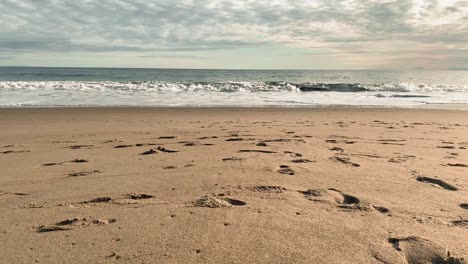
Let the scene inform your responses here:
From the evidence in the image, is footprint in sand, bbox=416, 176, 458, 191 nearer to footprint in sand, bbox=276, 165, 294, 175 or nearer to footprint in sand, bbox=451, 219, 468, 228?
footprint in sand, bbox=451, 219, 468, 228

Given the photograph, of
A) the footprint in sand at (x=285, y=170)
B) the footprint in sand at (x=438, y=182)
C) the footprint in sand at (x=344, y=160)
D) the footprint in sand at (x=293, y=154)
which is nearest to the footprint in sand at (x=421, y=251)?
the footprint in sand at (x=438, y=182)

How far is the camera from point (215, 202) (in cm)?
349

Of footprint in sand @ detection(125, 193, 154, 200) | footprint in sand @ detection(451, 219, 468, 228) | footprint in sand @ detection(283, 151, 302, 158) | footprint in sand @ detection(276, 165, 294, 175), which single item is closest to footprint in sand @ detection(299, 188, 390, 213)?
footprint in sand @ detection(451, 219, 468, 228)

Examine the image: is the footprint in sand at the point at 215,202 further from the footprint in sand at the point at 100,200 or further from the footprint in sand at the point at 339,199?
the footprint in sand at the point at 100,200

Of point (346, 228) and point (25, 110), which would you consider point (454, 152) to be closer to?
point (346, 228)

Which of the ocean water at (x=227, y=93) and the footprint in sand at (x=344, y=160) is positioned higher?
the footprint in sand at (x=344, y=160)

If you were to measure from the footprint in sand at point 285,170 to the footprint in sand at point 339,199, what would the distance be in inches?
28.7

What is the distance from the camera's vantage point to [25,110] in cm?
1356

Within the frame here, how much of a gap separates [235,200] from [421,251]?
158 cm

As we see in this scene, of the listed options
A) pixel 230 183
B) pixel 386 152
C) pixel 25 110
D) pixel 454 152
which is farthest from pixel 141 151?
pixel 25 110

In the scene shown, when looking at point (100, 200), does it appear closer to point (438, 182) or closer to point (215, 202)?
point (215, 202)

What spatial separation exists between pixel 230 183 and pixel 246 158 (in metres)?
1.26

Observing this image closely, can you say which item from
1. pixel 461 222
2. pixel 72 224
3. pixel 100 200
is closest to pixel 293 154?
pixel 461 222

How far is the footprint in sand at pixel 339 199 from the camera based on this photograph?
11.1 feet
